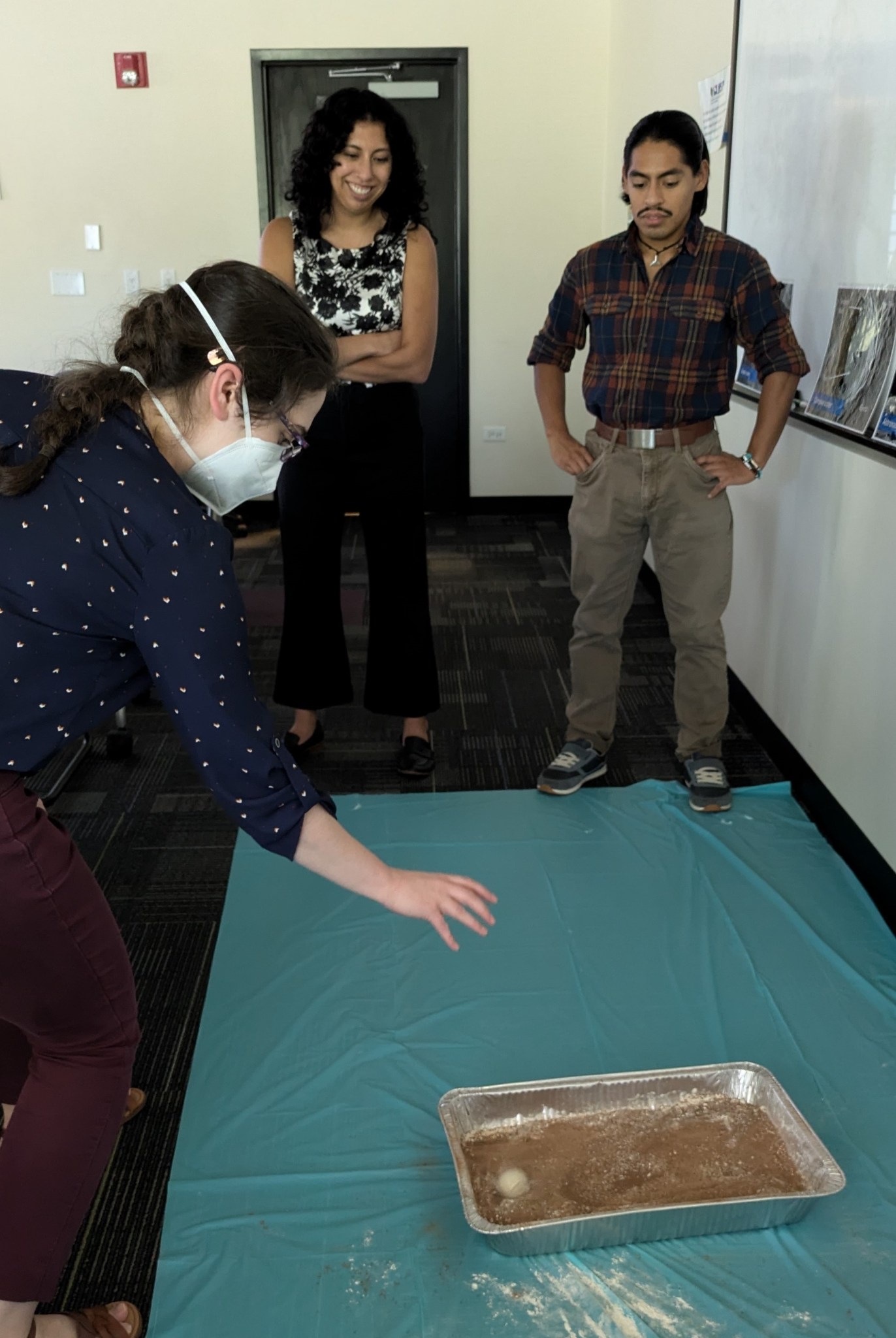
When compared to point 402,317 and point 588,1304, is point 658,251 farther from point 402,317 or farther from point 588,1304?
point 588,1304

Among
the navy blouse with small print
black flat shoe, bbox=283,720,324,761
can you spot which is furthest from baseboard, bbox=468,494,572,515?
the navy blouse with small print

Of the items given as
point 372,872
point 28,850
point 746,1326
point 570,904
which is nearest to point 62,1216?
point 28,850

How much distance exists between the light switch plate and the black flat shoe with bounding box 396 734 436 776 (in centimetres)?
339

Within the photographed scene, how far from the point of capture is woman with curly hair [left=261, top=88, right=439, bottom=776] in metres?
2.30

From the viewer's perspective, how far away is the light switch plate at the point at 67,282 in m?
4.99

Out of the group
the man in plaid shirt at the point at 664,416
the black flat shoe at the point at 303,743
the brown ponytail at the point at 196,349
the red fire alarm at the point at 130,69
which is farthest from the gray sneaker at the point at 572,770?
the red fire alarm at the point at 130,69

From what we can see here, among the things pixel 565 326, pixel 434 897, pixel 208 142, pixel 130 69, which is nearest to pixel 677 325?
pixel 565 326

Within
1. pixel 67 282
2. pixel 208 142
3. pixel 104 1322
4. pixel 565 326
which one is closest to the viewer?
pixel 104 1322

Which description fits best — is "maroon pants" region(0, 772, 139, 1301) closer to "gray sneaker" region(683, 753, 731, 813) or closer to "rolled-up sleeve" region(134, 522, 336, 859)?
"rolled-up sleeve" region(134, 522, 336, 859)

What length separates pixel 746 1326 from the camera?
1287mm

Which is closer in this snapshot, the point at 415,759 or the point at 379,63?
the point at 415,759

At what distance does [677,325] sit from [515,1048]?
1.49 meters

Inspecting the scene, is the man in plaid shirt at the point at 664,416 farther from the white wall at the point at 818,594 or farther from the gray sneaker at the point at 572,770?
the white wall at the point at 818,594

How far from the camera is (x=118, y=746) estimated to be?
2812 mm
